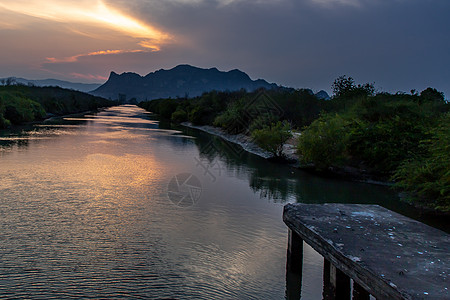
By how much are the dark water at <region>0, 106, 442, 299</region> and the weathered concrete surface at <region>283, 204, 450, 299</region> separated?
189cm

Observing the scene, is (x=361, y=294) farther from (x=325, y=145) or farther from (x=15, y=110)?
(x=15, y=110)

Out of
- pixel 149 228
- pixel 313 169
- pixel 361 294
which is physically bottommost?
pixel 149 228

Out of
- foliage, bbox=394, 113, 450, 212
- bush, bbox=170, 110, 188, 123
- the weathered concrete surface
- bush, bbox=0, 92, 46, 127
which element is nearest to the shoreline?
foliage, bbox=394, 113, 450, 212

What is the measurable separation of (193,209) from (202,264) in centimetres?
Answer: 512

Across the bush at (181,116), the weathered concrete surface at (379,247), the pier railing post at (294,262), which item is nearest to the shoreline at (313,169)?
the pier railing post at (294,262)

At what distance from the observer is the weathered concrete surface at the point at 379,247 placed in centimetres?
505

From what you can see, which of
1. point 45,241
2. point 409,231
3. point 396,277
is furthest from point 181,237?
point 396,277

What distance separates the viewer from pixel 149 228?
38.8 ft

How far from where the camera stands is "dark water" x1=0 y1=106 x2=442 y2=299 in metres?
8.23

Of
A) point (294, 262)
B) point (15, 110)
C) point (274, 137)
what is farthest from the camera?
point (15, 110)

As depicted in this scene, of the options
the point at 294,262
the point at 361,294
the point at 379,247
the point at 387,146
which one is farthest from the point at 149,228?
the point at 387,146

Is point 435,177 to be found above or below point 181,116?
below

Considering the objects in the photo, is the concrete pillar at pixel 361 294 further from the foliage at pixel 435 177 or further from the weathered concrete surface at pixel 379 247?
the foliage at pixel 435 177

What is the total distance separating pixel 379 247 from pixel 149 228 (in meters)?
7.60
